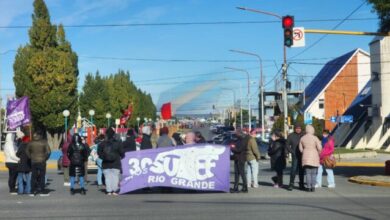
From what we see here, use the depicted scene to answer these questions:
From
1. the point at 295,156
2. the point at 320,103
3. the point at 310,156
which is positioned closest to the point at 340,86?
the point at 320,103

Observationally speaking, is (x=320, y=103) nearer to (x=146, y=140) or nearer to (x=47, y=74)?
(x=47, y=74)

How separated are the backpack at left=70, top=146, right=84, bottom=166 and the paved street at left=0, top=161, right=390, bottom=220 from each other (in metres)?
0.86

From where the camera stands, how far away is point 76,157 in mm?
15281

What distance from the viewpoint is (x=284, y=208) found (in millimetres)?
12367

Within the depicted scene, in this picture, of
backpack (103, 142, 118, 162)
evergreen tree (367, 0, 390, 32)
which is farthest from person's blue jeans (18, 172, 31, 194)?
evergreen tree (367, 0, 390, 32)

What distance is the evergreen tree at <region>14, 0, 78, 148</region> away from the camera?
43.1 meters

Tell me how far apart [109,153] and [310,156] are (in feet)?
17.2

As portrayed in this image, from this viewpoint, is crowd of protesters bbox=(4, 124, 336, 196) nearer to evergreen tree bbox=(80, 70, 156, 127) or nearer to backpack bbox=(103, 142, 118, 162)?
backpack bbox=(103, 142, 118, 162)

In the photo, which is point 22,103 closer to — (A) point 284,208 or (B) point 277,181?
(B) point 277,181

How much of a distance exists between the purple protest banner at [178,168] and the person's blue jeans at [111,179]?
18cm

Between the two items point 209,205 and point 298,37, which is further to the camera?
point 298,37

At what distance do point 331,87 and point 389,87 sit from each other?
91.5 feet

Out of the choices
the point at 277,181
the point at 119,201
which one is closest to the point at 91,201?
the point at 119,201

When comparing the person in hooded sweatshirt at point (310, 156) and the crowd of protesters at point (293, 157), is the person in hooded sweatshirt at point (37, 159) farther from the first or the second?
the person in hooded sweatshirt at point (310, 156)
